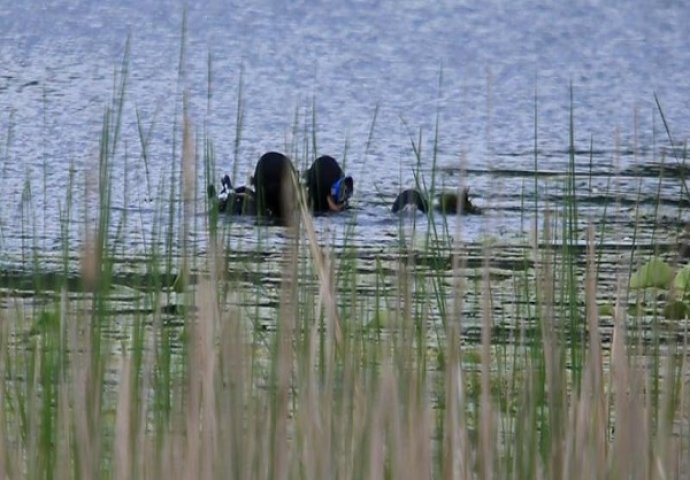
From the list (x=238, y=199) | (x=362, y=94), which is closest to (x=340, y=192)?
(x=238, y=199)

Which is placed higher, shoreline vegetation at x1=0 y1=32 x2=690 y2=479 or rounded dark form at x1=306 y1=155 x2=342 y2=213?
rounded dark form at x1=306 y1=155 x2=342 y2=213

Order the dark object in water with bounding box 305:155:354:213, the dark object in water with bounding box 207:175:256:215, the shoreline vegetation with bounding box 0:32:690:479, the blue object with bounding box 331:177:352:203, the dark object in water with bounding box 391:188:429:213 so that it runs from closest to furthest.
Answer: the shoreline vegetation with bounding box 0:32:690:479 → the dark object in water with bounding box 391:188:429:213 → the dark object in water with bounding box 207:175:256:215 → the blue object with bounding box 331:177:352:203 → the dark object in water with bounding box 305:155:354:213

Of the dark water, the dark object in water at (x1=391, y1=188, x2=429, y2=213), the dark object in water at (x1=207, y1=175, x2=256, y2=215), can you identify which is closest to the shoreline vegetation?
the dark water

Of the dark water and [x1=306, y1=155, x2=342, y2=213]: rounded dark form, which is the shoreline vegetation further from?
[x1=306, y1=155, x2=342, y2=213]: rounded dark form

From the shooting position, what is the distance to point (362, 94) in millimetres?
10750

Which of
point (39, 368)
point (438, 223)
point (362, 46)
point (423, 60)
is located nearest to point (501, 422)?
point (39, 368)

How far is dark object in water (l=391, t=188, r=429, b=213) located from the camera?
3711 millimetres

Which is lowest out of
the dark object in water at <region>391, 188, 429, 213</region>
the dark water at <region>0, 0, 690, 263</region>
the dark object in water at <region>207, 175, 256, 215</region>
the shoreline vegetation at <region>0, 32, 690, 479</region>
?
the shoreline vegetation at <region>0, 32, 690, 479</region>

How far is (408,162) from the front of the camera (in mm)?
7988

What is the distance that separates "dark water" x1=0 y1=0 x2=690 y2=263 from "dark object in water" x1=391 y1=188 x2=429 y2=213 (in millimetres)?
111

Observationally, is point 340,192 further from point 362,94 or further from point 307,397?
point 362,94

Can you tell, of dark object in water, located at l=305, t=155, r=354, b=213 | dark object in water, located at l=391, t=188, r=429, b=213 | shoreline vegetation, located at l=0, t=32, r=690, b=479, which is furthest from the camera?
dark object in water, located at l=305, t=155, r=354, b=213

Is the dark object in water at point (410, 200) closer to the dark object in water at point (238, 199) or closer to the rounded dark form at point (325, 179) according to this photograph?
the rounded dark form at point (325, 179)

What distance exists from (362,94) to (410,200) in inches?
220
